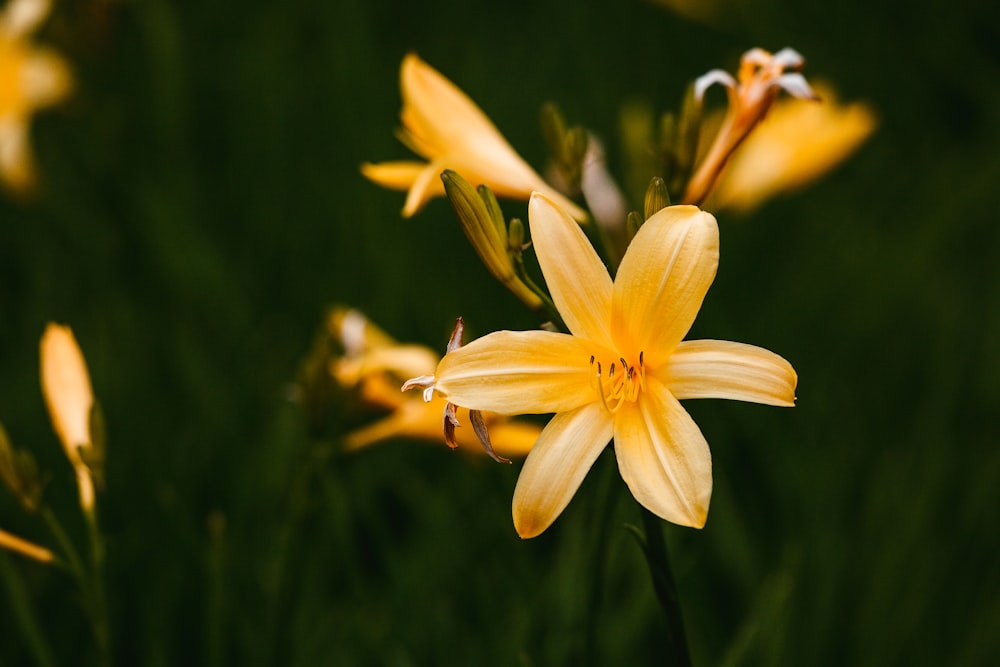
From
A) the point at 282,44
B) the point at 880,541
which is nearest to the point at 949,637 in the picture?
the point at 880,541

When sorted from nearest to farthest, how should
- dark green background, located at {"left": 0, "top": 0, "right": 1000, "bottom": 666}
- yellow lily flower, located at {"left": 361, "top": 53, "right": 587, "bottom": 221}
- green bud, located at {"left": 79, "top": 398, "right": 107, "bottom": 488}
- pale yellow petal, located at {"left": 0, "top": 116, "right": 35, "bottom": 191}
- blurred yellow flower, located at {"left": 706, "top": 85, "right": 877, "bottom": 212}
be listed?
1. green bud, located at {"left": 79, "top": 398, "right": 107, "bottom": 488}
2. yellow lily flower, located at {"left": 361, "top": 53, "right": 587, "bottom": 221}
3. dark green background, located at {"left": 0, "top": 0, "right": 1000, "bottom": 666}
4. blurred yellow flower, located at {"left": 706, "top": 85, "right": 877, "bottom": 212}
5. pale yellow petal, located at {"left": 0, "top": 116, "right": 35, "bottom": 191}

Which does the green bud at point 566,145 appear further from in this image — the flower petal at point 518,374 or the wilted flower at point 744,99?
the flower petal at point 518,374

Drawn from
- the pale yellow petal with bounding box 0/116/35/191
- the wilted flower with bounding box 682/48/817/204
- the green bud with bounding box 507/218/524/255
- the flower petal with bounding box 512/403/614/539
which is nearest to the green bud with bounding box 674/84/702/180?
the wilted flower with bounding box 682/48/817/204

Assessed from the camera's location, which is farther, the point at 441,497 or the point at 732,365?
the point at 441,497

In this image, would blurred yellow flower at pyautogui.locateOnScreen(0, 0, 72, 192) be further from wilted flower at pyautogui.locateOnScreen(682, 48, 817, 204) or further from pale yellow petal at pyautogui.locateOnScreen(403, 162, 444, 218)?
wilted flower at pyautogui.locateOnScreen(682, 48, 817, 204)

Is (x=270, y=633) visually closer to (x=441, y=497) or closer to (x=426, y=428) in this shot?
(x=426, y=428)

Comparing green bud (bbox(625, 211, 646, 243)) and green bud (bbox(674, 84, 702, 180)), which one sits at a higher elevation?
green bud (bbox(674, 84, 702, 180))
